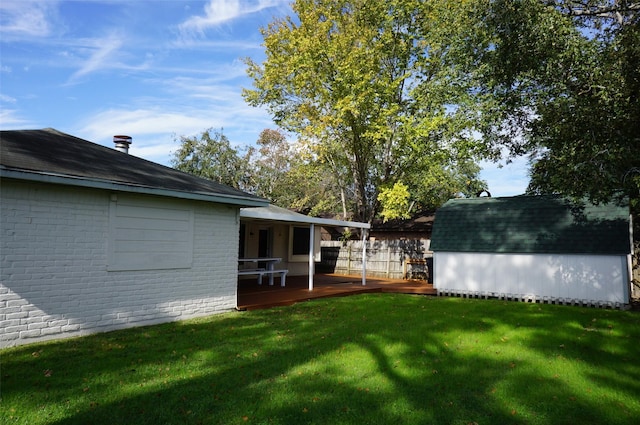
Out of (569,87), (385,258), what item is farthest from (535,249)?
(385,258)

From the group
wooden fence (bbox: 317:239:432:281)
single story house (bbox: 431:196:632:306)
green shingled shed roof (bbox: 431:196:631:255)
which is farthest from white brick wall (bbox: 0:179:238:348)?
wooden fence (bbox: 317:239:432:281)

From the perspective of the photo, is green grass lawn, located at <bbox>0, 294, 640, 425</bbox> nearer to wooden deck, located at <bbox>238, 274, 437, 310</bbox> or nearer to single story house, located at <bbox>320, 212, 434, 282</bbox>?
wooden deck, located at <bbox>238, 274, 437, 310</bbox>

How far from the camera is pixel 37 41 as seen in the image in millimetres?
10242

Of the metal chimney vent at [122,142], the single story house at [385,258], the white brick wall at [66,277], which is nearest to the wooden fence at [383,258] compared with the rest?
the single story house at [385,258]

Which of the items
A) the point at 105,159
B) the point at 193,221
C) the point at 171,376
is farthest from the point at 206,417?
the point at 105,159

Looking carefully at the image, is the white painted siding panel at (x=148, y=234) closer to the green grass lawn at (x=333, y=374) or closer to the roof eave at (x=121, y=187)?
the roof eave at (x=121, y=187)

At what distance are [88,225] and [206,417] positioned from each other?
4.65 metres

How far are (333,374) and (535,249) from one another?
8.94m

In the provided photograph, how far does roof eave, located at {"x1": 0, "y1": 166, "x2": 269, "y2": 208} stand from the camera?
20.0 ft

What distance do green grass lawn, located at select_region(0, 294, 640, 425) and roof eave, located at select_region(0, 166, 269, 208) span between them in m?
2.50

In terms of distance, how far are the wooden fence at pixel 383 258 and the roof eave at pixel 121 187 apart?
1014 centimetres

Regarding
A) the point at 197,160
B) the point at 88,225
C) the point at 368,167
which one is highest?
the point at 197,160

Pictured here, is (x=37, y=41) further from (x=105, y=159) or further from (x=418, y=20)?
(x=418, y=20)

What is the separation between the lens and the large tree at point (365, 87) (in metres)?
18.4
